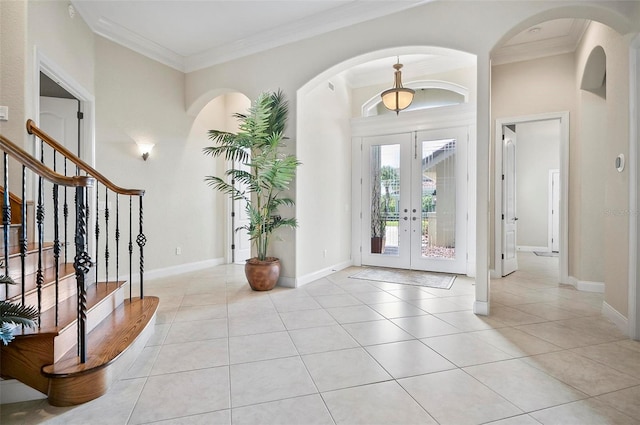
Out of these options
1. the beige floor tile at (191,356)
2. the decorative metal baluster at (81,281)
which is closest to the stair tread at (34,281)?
the decorative metal baluster at (81,281)

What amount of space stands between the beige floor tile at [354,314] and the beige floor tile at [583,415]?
1.58 meters

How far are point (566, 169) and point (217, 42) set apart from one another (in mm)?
5413

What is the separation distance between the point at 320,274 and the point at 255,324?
201cm

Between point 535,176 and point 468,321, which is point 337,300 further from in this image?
point 535,176

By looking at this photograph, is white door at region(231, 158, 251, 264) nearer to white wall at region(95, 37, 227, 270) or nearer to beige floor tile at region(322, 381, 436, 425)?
white wall at region(95, 37, 227, 270)

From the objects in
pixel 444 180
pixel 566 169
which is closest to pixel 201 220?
pixel 444 180

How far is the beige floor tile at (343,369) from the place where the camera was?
199 centimetres

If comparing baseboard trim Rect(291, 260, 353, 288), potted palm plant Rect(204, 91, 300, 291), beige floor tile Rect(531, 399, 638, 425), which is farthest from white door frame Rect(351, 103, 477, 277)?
beige floor tile Rect(531, 399, 638, 425)

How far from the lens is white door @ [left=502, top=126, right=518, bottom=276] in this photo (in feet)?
16.8

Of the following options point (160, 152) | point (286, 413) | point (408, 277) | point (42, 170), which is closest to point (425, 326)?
point (286, 413)

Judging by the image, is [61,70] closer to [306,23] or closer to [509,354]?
[306,23]

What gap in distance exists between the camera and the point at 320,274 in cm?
489

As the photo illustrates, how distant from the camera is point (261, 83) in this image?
14.8ft

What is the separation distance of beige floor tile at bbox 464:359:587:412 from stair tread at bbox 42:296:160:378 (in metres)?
2.33
